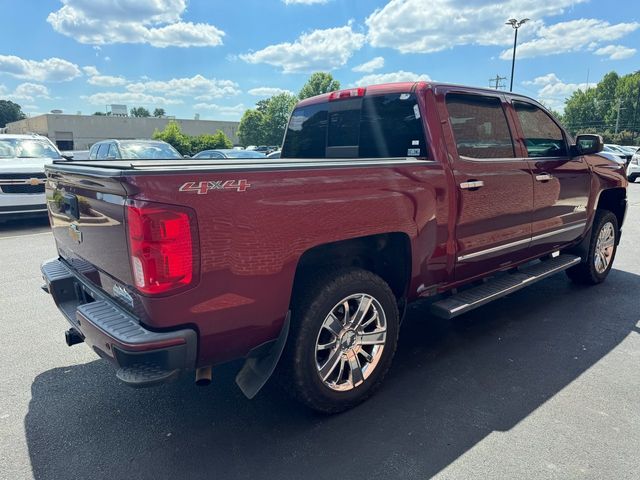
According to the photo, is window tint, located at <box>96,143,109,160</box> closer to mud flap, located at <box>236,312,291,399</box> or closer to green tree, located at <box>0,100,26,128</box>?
mud flap, located at <box>236,312,291,399</box>

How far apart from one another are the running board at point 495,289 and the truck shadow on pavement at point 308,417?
47 cm

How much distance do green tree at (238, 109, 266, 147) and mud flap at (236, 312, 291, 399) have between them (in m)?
66.4

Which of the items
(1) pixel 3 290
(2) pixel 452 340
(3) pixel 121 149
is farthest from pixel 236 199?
(3) pixel 121 149

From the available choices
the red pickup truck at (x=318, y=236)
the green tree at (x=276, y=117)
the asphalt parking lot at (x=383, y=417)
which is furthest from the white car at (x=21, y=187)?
the green tree at (x=276, y=117)

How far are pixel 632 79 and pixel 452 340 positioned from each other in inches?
3634

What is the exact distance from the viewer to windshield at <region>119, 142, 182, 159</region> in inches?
397

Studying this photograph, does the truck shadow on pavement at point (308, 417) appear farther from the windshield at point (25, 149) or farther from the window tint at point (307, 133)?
the windshield at point (25, 149)

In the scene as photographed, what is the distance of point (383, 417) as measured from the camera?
9.37 feet

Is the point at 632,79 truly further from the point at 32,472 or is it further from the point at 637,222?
the point at 32,472

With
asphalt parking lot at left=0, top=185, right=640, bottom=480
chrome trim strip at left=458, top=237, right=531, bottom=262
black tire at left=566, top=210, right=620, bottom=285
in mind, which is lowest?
asphalt parking lot at left=0, top=185, right=640, bottom=480

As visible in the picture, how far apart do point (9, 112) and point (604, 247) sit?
132 m

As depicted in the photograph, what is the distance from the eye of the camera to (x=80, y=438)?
2.67 meters

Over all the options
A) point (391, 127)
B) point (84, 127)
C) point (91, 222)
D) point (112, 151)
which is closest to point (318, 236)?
point (91, 222)

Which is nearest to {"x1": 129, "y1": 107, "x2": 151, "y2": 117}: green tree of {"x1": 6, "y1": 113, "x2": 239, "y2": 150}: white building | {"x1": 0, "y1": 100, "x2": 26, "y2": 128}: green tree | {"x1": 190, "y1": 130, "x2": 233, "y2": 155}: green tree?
{"x1": 0, "y1": 100, "x2": 26, "y2": 128}: green tree
